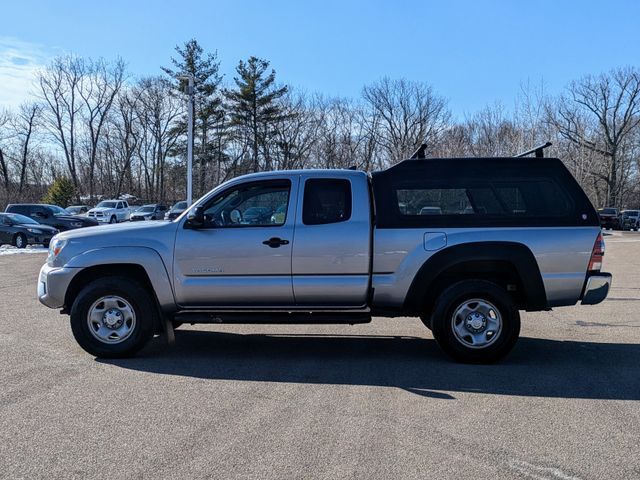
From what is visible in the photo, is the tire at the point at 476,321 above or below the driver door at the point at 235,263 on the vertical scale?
below

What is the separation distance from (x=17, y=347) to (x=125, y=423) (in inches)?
126

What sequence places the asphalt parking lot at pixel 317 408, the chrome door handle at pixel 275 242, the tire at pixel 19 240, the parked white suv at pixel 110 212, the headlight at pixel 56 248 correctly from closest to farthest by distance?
the asphalt parking lot at pixel 317 408
the chrome door handle at pixel 275 242
the headlight at pixel 56 248
the tire at pixel 19 240
the parked white suv at pixel 110 212

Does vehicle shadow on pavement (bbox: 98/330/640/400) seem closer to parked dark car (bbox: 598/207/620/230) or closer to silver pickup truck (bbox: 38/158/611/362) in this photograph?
silver pickup truck (bbox: 38/158/611/362)

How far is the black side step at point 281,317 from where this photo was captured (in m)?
6.30

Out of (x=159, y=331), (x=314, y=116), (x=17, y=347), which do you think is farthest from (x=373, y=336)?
(x=314, y=116)

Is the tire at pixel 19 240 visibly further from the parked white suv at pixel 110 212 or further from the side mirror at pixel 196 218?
Answer: the side mirror at pixel 196 218

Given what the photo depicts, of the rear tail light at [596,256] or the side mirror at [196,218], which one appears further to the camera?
the side mirror at [196,218]

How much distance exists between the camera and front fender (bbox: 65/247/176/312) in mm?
6441

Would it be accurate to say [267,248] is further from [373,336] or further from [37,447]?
[37,447]

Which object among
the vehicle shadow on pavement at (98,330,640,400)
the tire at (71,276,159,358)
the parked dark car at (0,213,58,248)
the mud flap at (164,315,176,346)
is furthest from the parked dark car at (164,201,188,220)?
the parked dark car at (0,213,58,248)

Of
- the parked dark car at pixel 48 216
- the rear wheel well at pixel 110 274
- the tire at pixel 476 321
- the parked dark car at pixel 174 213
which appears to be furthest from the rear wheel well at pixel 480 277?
the parked dark car at pixel 48 216

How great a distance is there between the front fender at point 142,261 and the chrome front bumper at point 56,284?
0.20 metres

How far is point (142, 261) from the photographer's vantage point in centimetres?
644

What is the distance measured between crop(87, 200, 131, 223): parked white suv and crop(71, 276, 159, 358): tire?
3364 cm
